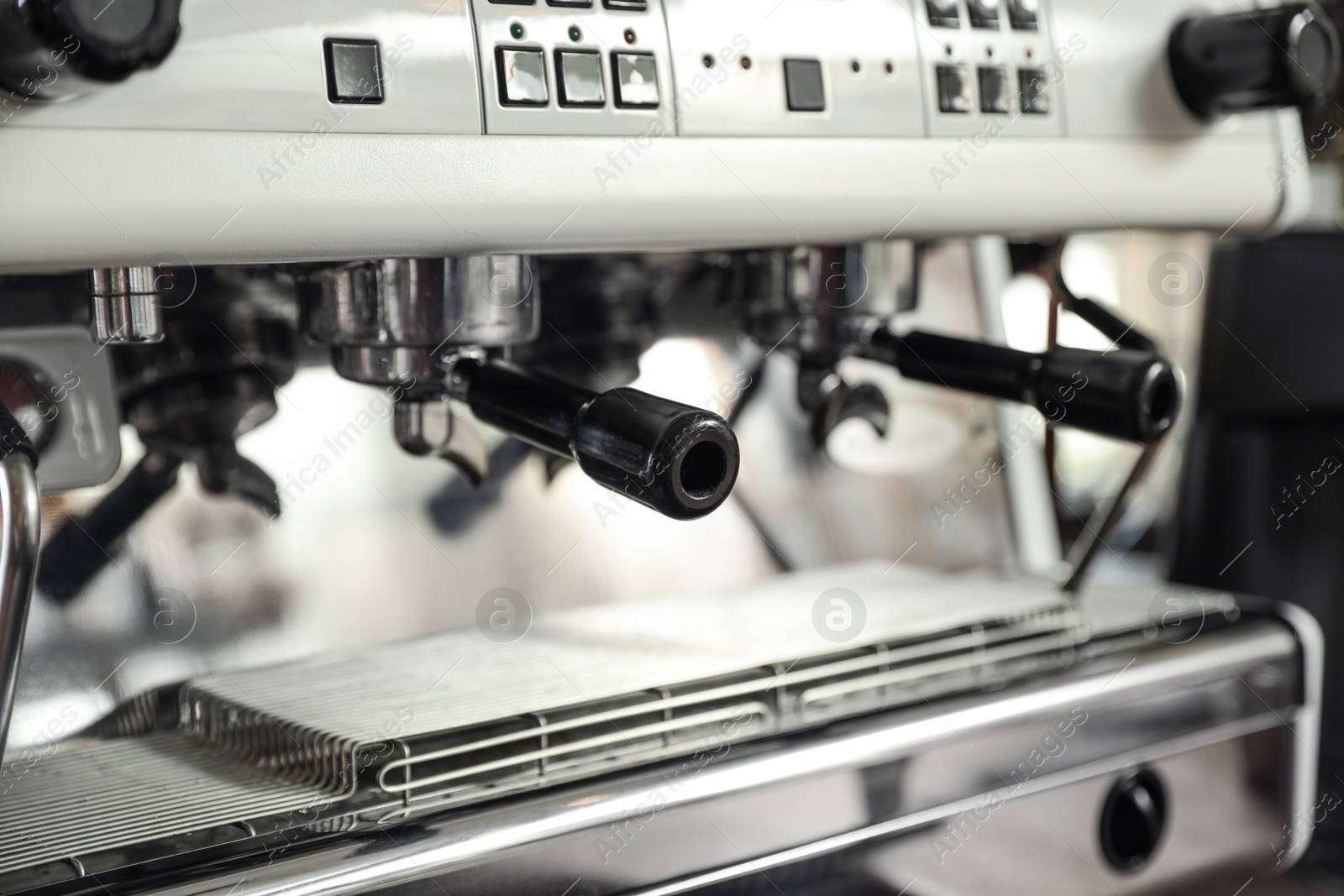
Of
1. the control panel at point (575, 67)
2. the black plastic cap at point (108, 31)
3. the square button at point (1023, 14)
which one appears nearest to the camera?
the black plastic cap at point (108, 31)

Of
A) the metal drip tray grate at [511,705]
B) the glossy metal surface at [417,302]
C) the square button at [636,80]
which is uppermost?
the square button at [636,80]

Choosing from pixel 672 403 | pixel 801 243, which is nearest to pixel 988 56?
pixel 801 243

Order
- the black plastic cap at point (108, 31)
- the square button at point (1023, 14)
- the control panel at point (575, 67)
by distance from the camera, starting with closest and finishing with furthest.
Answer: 1. the black plastic cap at point (108, 31)
2. the control panel at point (575, 67)
3. the square button at point (1023, 14)

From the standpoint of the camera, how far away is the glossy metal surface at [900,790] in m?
0.41

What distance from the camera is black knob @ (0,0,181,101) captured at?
30cm

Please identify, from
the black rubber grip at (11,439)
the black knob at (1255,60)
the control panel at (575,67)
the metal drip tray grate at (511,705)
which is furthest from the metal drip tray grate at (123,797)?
the black knob at (1255,60)

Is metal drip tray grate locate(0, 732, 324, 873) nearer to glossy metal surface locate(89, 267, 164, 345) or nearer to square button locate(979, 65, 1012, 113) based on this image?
glossy metal surface locate(89, 267, 164, 345)

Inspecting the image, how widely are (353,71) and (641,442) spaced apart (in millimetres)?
143

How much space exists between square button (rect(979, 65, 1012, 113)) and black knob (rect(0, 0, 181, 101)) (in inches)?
12.1

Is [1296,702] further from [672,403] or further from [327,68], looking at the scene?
[327,68]

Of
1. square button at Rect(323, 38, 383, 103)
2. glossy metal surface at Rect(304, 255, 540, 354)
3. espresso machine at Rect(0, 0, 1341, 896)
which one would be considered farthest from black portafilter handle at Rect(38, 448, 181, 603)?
square button at Rect(323, 38, 383, 103)

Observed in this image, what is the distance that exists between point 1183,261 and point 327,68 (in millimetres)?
863

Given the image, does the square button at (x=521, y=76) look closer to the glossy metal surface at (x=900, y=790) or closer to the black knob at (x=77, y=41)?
the black knob at (x=77, y=41)

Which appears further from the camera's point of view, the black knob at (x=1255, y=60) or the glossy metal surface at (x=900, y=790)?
the black knob at (x=1255, y=60)
